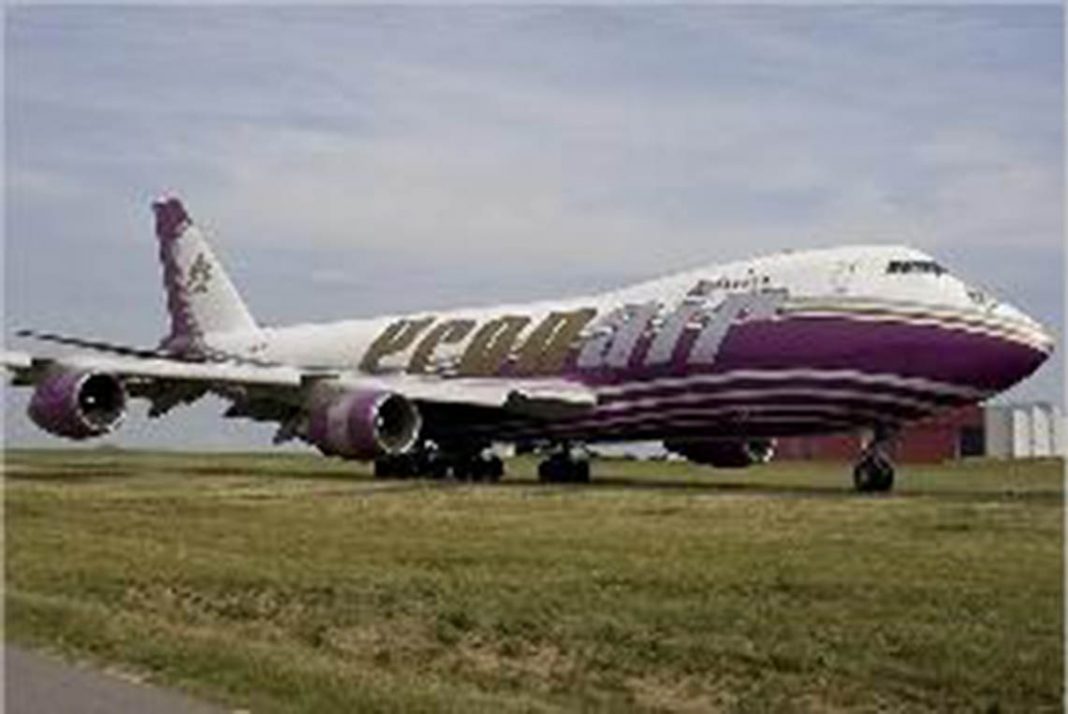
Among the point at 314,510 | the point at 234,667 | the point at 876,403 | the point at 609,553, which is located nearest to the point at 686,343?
the point at 876,403

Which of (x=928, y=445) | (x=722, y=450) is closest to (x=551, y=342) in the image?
(x=722, y=450)

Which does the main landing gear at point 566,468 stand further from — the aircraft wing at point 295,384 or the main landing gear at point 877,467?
the main landing gear at point 877,467

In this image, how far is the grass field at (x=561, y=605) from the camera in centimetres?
1291

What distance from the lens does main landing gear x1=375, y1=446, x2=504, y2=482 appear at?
153 feet

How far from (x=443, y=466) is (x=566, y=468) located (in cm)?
309

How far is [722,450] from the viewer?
147 ft

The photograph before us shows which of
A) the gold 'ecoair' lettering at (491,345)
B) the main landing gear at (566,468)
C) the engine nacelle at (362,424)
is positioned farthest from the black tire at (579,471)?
the engine nacelle at (362,424)

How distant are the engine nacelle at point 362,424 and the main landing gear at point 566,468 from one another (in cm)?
482

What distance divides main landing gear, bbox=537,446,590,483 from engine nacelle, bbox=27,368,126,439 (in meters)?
10.6

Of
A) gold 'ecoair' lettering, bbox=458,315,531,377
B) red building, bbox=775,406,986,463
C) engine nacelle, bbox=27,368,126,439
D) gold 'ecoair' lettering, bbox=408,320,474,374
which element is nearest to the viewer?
engine nacelle, bbox=27,368,126,439

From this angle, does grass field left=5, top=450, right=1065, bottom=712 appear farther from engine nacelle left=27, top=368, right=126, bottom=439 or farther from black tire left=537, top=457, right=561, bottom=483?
black tire left=537, top=457, right=561, bottom=483

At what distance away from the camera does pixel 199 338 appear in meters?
64.8

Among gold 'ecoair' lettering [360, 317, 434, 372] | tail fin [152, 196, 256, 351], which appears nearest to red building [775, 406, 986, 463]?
tail fin [152, 196, 256, 351]

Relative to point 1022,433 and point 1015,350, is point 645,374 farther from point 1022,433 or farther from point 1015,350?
point 1022,433
